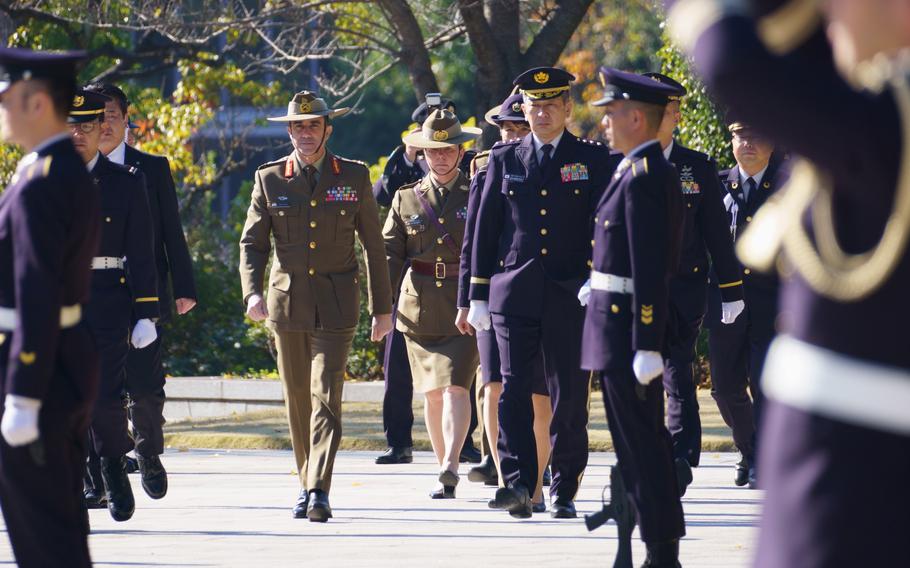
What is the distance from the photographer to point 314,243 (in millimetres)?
9102

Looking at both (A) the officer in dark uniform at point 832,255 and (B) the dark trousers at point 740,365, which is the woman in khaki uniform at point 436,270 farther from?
(A) the officer in dark uniform at point 832,255

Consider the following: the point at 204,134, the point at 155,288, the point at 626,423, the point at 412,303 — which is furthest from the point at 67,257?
the point at 204,134

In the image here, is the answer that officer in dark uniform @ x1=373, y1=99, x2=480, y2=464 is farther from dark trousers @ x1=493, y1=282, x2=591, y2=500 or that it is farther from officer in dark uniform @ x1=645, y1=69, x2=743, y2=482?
dark trousers @ x1=493, y1=282, x2=591, y2=500

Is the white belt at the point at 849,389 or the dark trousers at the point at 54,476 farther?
the dark trousers at the point at 54,476

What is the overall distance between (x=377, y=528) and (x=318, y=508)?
13.5 inches

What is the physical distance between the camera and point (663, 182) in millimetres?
6855

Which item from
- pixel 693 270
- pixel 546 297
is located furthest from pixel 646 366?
pixel 693 270

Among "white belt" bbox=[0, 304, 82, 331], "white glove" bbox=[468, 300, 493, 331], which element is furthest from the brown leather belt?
"white belt" bbox=[0, 304, 82, 331]

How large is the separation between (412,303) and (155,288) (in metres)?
2.24

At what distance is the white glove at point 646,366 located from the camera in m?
6.62

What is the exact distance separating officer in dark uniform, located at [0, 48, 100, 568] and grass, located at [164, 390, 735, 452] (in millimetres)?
7113

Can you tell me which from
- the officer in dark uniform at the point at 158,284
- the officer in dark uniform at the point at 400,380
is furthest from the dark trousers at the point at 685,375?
the officer in dark uniform at the point at 158,284

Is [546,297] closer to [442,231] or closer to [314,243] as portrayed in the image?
[314,243]

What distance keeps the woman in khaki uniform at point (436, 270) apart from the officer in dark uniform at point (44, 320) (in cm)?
501
